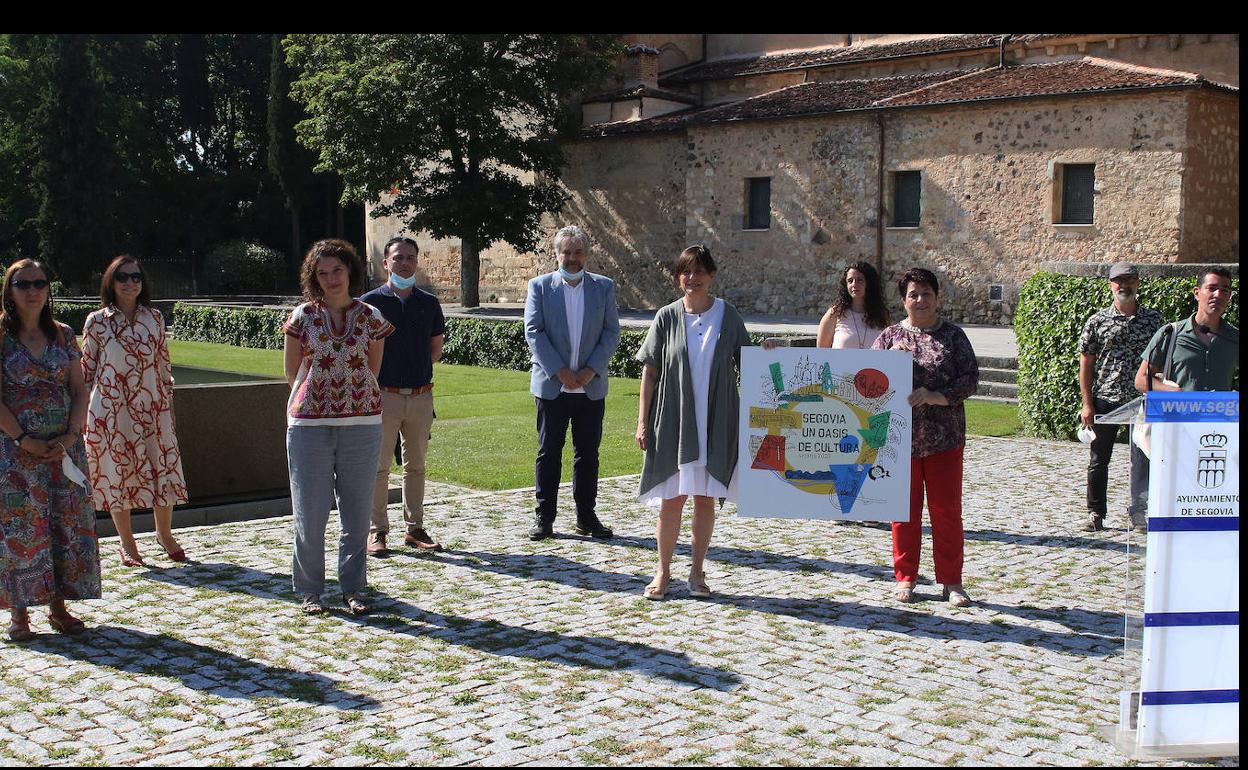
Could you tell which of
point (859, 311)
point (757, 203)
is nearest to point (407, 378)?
point (859, 311)

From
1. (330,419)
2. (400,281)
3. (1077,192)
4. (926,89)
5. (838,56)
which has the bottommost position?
(330,419)

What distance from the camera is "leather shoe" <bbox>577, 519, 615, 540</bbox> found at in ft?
27.5

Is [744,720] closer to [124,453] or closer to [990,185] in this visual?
[124,453]

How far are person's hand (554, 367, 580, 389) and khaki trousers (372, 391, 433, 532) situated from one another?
896mm

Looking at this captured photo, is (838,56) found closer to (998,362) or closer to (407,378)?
(998,362)

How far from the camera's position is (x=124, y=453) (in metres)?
7.46

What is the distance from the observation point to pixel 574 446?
8.40m

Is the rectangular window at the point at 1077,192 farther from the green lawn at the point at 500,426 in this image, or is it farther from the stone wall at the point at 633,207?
the green lawn at the point at 500,426

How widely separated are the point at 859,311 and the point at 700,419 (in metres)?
2.72

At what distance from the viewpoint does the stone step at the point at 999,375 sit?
696 inches

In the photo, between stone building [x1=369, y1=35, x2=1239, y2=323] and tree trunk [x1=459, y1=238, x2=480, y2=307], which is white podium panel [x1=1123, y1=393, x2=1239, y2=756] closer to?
stone building [x1=369, y1=35, x2=1239, y2=323]

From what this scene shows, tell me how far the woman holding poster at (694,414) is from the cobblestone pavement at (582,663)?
48 cm
